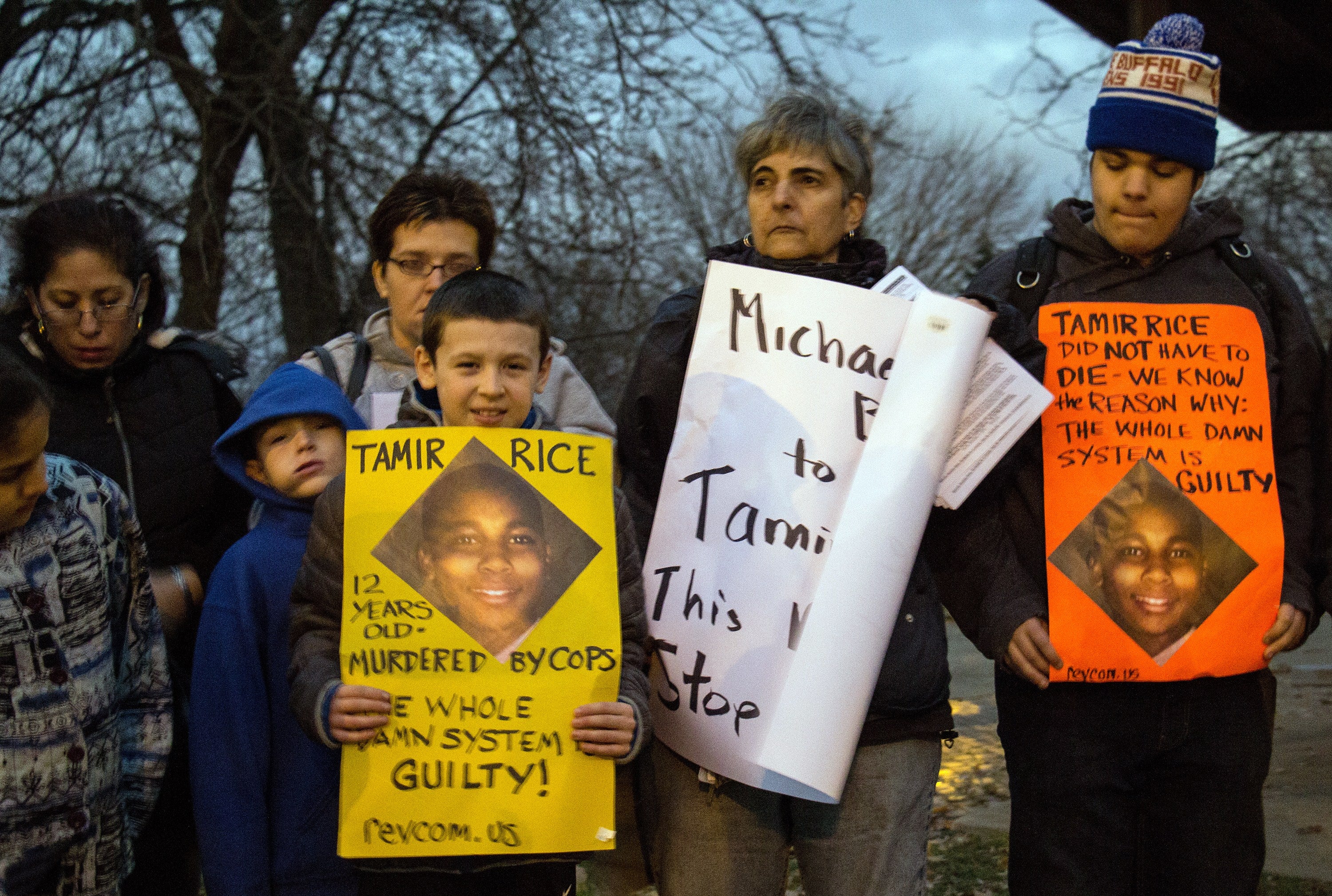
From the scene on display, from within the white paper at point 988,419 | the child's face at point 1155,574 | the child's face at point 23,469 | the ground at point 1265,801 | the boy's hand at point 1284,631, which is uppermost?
the white paper at point 988,419

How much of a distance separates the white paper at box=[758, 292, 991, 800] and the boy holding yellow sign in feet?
0.91

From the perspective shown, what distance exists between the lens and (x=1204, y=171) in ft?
8.26

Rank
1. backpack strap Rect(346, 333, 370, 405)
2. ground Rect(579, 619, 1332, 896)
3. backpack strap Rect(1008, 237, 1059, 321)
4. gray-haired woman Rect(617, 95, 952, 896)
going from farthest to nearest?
ground Rect(579, 619, 1332, 896)
backpack strap Rect(346, 333, 370, 405)
backpack strap Rect(1008, 237, 1059, 321)
gray-haired woman Rect(617, 95, 952, 896)

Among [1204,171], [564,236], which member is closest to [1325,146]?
[564,236]

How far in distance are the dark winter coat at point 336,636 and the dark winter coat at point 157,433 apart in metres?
0.60

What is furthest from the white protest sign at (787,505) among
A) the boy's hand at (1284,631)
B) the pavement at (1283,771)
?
the pavement at (1283,771)

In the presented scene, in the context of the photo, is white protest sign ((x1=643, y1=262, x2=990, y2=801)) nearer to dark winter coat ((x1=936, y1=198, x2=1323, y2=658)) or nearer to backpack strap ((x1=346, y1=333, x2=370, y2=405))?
dark winter coat ((x1=936, y1=198, x2=1323, y2=658))

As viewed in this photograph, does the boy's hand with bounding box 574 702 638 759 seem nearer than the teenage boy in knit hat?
Yes

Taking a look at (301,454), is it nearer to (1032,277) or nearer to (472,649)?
(472,649)

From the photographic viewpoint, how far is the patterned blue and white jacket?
2.07 metres

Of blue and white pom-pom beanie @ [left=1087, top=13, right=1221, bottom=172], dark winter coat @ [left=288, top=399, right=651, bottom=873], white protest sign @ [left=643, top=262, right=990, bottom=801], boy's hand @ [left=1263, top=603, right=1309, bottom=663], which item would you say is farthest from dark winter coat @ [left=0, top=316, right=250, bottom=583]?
boy's hand @ [left=1263, top=603, right=1309, bottom=663]

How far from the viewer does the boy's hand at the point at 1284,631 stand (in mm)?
2377

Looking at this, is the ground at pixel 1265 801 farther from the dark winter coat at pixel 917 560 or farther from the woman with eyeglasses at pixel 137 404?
the woman with eyeglasses at pixel 137 404

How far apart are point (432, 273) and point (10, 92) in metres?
5.59
